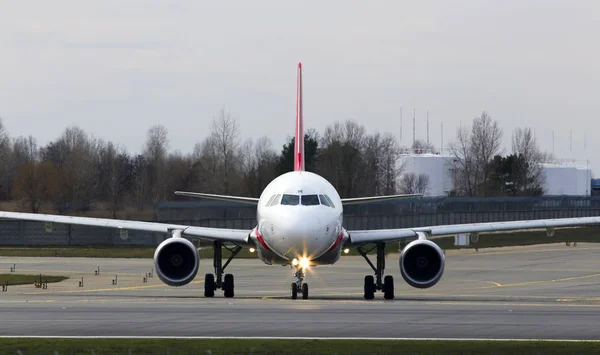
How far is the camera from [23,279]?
163ft

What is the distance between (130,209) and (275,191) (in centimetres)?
5275

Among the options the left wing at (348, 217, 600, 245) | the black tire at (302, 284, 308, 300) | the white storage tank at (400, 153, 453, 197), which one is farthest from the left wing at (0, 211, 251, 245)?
the white storage tank at (400, 153, 453, 197)

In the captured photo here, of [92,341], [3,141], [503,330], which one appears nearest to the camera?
[92,341]

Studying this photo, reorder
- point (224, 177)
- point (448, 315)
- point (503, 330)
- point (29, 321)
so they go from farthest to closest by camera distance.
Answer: point (224, 177) → point (448, 315) → point (29, 321) → point (503, 330)

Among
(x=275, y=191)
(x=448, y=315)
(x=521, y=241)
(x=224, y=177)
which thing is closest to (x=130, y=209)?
(x=224, y=177)

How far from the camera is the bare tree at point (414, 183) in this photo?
434 feet

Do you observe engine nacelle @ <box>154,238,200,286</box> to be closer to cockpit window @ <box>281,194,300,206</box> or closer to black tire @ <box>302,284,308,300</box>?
black tire @ <box>302,284,308,300</box>

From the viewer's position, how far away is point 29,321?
26797 millimetres

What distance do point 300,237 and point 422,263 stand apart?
211 inches

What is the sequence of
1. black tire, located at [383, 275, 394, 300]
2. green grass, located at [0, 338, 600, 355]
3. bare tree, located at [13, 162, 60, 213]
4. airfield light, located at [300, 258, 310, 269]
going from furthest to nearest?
bare tree, located at [13, 162, 60, 213] → black tire, located at [383, 275, 394, 300] → airfield light, located at [300, 258, 310, 269] → green grass, located at [0, 338, 600, 355]

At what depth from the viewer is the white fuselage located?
32.5m

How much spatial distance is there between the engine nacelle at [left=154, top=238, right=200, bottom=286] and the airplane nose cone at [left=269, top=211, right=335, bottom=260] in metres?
3.68

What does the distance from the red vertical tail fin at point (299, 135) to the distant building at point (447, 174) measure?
96.7 metres

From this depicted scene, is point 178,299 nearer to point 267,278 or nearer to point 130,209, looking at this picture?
point 267,278
